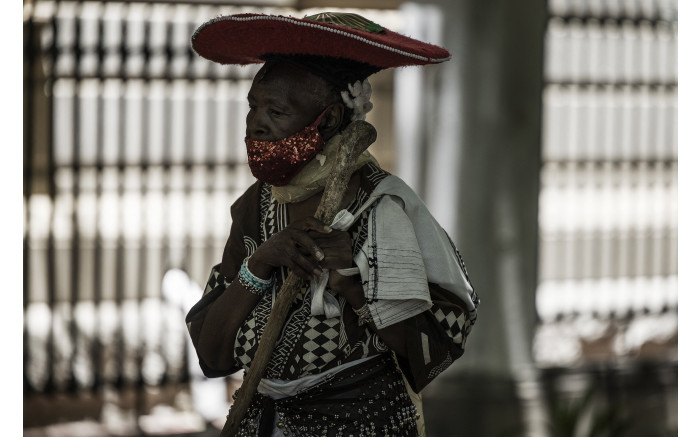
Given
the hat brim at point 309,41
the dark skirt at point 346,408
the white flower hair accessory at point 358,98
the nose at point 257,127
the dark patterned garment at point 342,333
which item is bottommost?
the dark skirt at point 346,408

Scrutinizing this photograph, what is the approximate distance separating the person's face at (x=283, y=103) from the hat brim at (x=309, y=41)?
56 mm

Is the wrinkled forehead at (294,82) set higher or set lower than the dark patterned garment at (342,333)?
higher

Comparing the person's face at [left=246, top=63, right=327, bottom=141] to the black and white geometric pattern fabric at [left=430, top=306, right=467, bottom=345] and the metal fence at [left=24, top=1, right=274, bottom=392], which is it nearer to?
the black and white geometric pattern fabric at [left=430, top=306, right=467, bottom=345]

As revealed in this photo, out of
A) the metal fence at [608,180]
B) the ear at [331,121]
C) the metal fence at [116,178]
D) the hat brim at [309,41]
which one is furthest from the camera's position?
the metal fence at [608,180]

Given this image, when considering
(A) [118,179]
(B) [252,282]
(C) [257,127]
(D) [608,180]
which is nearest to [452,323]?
(B) [252,282]

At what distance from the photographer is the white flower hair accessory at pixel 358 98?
187 centimetres

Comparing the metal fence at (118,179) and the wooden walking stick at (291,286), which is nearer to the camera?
the wooden walking stick at (291,286)

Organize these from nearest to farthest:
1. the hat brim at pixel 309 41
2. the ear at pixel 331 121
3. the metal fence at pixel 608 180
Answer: the hat brim at pixel 309 41 → the ear at pixel 331 121 → the metal fence at pixel 608 180

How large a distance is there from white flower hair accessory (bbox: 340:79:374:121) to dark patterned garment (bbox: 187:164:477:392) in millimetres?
132

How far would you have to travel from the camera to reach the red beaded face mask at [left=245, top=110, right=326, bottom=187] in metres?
1.80

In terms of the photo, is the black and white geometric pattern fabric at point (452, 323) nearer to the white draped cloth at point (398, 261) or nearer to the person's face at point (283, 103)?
the white draped cloth at point (398, 261)

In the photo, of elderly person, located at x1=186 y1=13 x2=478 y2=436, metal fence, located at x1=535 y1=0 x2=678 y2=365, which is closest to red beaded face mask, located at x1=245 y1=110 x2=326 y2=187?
elderly person, located at x1=186 y1=13 x2=478 y2=436

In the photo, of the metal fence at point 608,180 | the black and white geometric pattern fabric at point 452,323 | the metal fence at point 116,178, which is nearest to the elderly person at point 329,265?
the black and white geometric pattern fabric at point 452,323

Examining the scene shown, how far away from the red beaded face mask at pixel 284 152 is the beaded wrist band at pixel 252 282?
0.21m
